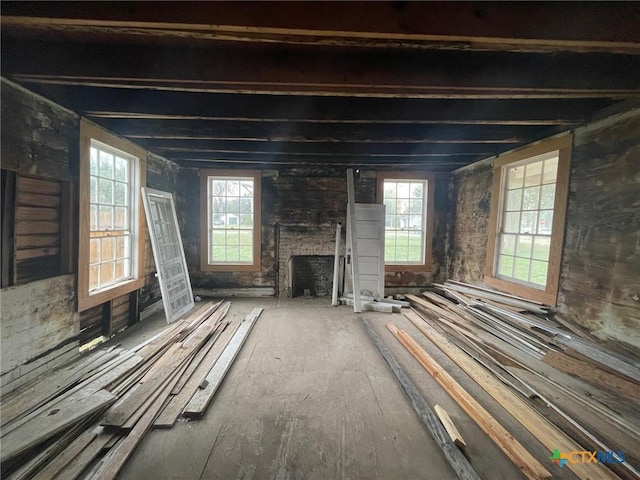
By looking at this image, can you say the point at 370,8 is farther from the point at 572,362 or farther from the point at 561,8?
the point at 572,362

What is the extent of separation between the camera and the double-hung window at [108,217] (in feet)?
8.66

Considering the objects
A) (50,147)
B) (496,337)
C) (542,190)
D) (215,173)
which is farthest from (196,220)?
(542,190)

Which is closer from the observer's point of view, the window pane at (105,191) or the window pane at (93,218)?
the window pane at (93,218)

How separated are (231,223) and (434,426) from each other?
440 centimetres

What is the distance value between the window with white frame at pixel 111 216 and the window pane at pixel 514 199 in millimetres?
5318

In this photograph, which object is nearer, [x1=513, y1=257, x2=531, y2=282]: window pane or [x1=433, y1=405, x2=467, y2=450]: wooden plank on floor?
[x1=433, y1=405, x2=467, y2=450]: wooden plank on floor

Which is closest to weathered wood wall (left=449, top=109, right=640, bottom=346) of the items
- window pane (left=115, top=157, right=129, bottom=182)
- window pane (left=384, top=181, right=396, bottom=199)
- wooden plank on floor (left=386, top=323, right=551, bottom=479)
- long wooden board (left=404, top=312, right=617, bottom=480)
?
long wooden board (left=404, top=312, right=617, bottom=480)

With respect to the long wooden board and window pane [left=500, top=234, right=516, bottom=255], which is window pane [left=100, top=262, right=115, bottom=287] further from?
window pane [left=500, top=234, right=516, bottom=255]

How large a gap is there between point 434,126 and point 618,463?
3.01 metres

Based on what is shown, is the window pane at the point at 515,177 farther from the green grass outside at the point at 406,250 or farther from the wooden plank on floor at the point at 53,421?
the wooden plank on floor at the point at 53,421

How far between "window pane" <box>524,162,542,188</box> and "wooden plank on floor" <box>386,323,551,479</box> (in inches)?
105

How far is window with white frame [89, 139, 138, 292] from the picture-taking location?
9.51ft

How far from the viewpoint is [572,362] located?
92.2 inches

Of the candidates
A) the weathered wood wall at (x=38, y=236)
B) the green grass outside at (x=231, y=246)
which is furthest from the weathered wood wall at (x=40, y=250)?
the green grass outside at (x=231, y=246)
